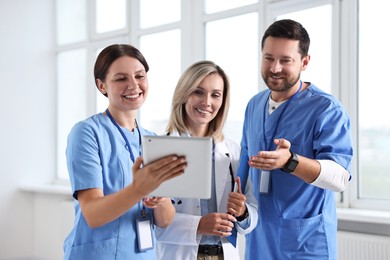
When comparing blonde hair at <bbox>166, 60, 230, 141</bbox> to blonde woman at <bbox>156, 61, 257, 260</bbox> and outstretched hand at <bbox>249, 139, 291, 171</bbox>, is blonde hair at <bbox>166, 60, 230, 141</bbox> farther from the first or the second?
outstretched hand at <bbox>249, 139, 291, 171</bbox>

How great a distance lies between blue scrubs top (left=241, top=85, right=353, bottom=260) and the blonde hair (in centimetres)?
23

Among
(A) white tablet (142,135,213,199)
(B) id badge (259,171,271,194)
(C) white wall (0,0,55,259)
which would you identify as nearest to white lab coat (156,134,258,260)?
(B) id badge (259,171,271,194)

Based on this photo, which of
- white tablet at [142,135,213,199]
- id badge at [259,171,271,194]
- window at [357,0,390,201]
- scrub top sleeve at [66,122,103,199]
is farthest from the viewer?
window at [357,0,390,201]

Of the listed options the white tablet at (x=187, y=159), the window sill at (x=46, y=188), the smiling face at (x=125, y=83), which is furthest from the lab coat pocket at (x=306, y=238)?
the window sill at (x=46, y=188)

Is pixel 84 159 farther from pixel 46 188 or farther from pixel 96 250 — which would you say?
pixel 46 188

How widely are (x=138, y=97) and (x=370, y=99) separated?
5.93 ft

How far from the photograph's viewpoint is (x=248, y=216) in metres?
1.79

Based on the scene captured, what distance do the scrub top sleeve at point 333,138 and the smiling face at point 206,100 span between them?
395 mm

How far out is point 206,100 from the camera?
1.84 meters

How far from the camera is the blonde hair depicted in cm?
186

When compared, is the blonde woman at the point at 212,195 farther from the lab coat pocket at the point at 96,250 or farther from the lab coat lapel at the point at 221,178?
the lab coat pocket at the point at 96,250

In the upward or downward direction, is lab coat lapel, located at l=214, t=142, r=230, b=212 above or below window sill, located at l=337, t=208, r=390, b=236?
above

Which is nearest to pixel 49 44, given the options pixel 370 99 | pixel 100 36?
pixel 100 36

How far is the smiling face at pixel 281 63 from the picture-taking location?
1.92 m
